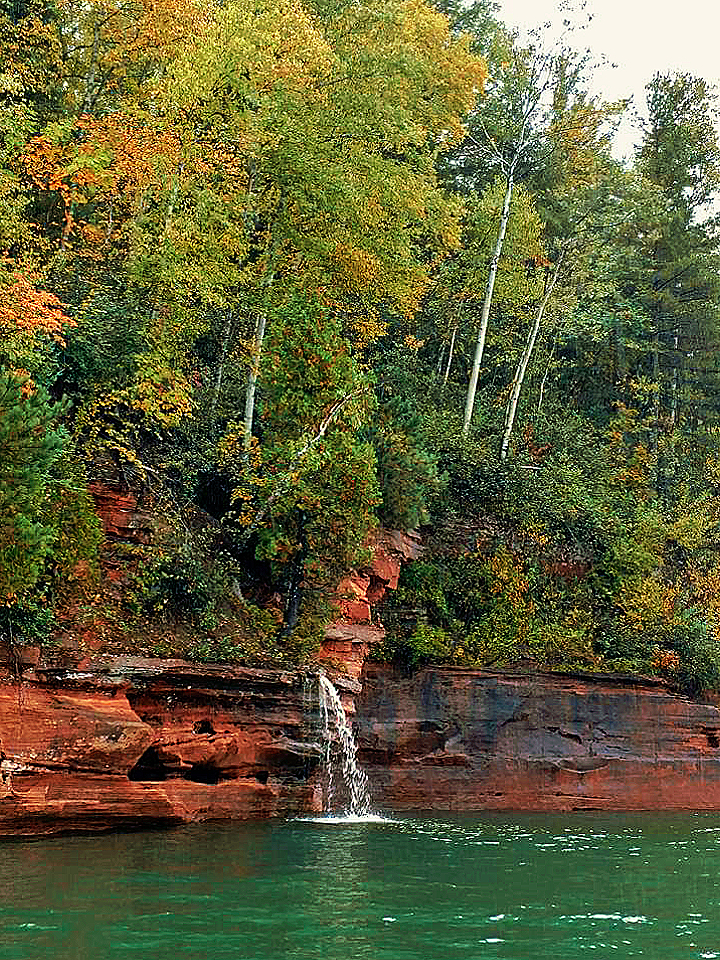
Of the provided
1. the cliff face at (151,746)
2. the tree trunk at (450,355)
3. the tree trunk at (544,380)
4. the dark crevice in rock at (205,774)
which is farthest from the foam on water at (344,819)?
the tree trunk at (544,380)

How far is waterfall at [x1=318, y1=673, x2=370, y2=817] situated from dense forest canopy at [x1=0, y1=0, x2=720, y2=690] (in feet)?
4.33

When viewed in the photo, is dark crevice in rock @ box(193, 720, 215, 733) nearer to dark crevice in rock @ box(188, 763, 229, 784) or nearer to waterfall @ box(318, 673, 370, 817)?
dark crevice in rock @ box(188, 763, 229, 784)

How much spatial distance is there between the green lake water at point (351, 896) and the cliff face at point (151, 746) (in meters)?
0.67

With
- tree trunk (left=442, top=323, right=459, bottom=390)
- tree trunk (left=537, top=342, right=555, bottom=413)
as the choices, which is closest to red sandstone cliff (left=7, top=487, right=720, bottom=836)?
tree trunk (left=442, top=323, right=459, bottom=390)

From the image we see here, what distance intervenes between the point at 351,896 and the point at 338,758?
32.6ft

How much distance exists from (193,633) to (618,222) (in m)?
25.4

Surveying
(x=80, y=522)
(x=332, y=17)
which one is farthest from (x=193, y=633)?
(x=332, y=17)

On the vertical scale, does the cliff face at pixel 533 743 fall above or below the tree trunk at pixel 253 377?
below

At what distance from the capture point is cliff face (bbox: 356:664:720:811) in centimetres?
2627

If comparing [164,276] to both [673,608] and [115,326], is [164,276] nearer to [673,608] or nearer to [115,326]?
[115,326]

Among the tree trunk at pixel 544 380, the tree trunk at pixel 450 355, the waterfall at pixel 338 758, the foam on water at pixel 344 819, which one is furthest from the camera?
the tree trunk at pixel 544 380

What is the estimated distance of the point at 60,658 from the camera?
64.0ft

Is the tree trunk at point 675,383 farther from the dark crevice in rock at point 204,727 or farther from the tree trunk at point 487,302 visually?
the dark crevice in rock at point 204,727

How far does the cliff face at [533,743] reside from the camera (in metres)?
26.3
